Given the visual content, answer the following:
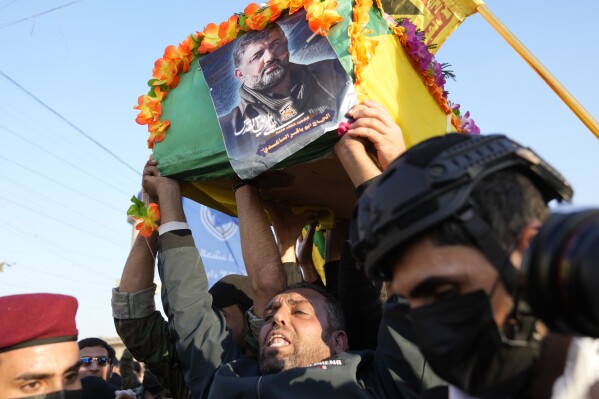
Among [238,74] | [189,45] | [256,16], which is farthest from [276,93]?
[189,45]

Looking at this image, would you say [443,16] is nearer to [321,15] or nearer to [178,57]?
[321,15]

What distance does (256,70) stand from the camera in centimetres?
306

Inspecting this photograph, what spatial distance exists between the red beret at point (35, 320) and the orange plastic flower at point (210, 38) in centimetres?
138

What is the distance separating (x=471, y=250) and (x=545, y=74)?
2864 mm

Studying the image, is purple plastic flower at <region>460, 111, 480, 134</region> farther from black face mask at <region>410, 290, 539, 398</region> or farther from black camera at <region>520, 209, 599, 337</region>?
black camera at <region>520, 209, 599, 337</region>

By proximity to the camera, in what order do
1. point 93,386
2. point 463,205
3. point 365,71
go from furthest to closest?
1. point 93,386
2. point 365,71
3. point 463,205

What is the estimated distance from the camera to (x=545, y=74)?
3.73m

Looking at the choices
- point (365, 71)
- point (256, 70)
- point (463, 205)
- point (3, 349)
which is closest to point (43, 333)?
point (3, 349)

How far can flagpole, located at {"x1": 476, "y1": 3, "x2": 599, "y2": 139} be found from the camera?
11.8 ft

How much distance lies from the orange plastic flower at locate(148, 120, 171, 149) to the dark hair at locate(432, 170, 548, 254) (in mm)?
A: 2393

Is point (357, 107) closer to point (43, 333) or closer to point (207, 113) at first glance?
point (207, 113)

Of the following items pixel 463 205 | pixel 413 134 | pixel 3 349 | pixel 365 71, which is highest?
pixel 365 71

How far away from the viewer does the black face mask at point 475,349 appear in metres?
1.17

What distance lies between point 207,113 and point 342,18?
830 mm
